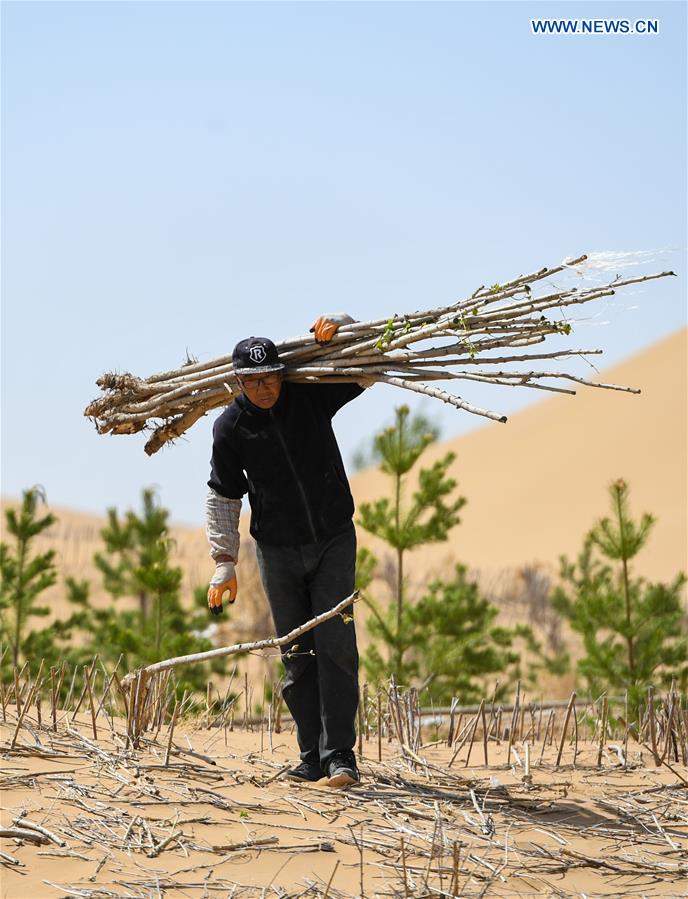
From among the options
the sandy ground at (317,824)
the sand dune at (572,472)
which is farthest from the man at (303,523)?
the sand dune at (572,472)

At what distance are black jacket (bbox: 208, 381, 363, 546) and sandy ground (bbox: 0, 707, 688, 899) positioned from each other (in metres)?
1.10

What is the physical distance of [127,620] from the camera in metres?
12.7

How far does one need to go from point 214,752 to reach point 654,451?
41399 millimetres

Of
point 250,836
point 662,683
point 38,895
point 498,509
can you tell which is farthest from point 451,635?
point 498,509

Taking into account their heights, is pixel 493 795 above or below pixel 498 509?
below

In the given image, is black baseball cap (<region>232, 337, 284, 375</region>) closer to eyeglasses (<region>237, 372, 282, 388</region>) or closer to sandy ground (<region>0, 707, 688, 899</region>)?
eyeglasses (<region>237, 372, 282, 388</region>)

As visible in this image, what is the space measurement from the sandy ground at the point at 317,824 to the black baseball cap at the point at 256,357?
1.70 meters

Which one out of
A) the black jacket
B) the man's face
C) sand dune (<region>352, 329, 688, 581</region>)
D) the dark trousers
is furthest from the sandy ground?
sand dune (<region>352, 329, 688, 581</region>)

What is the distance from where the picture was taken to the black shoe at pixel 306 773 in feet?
16.8

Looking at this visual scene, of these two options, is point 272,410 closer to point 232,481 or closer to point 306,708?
point 232,481

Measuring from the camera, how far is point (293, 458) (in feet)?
16.8

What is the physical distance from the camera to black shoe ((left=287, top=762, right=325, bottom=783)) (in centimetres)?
512

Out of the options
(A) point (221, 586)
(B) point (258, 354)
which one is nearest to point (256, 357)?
(B) point (258, 354)

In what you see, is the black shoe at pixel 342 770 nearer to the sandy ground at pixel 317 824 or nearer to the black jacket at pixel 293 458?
the sandy ground at pixel 317 824
